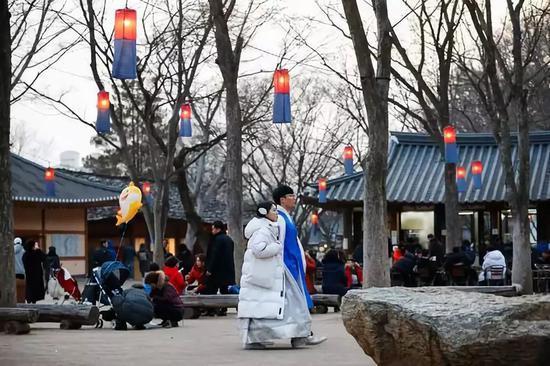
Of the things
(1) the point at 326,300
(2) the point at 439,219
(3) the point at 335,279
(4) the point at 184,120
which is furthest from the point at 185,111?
(2) the point at 439,219

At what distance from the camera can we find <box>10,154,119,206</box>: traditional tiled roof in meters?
35.4

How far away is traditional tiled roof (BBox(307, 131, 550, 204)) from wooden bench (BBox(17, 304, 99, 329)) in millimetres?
17016

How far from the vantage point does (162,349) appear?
440 inches

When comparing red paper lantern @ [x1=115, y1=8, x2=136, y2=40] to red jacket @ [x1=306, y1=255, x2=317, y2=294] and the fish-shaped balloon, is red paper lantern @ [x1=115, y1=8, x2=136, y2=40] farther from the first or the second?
red jacket @ [x1=306, y1=255, x2=317, y2=294]

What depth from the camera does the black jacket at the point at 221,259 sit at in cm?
1638

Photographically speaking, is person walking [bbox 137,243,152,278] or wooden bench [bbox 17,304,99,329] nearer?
wooden bench [bbox 17,304,99,329]

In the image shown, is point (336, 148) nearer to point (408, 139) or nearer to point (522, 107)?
point (408, 139)

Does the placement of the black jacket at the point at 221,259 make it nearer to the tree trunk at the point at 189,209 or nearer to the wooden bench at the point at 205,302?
the wooden bench at the point at 205,302

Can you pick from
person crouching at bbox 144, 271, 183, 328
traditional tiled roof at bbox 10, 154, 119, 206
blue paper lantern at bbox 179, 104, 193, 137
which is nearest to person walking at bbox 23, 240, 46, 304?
blue paper lantern at bbox 179, 104, 193, 137

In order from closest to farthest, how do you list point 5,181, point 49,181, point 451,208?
point 5,181 → point 451,208 → point 49,181

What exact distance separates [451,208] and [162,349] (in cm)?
1413

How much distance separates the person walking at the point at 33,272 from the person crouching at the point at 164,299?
23.5 feet

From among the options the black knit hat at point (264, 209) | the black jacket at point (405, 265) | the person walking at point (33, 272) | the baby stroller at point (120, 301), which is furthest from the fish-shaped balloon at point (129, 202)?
the black knit hat at point (264, 209)

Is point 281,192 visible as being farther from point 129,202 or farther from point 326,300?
point 129,202
